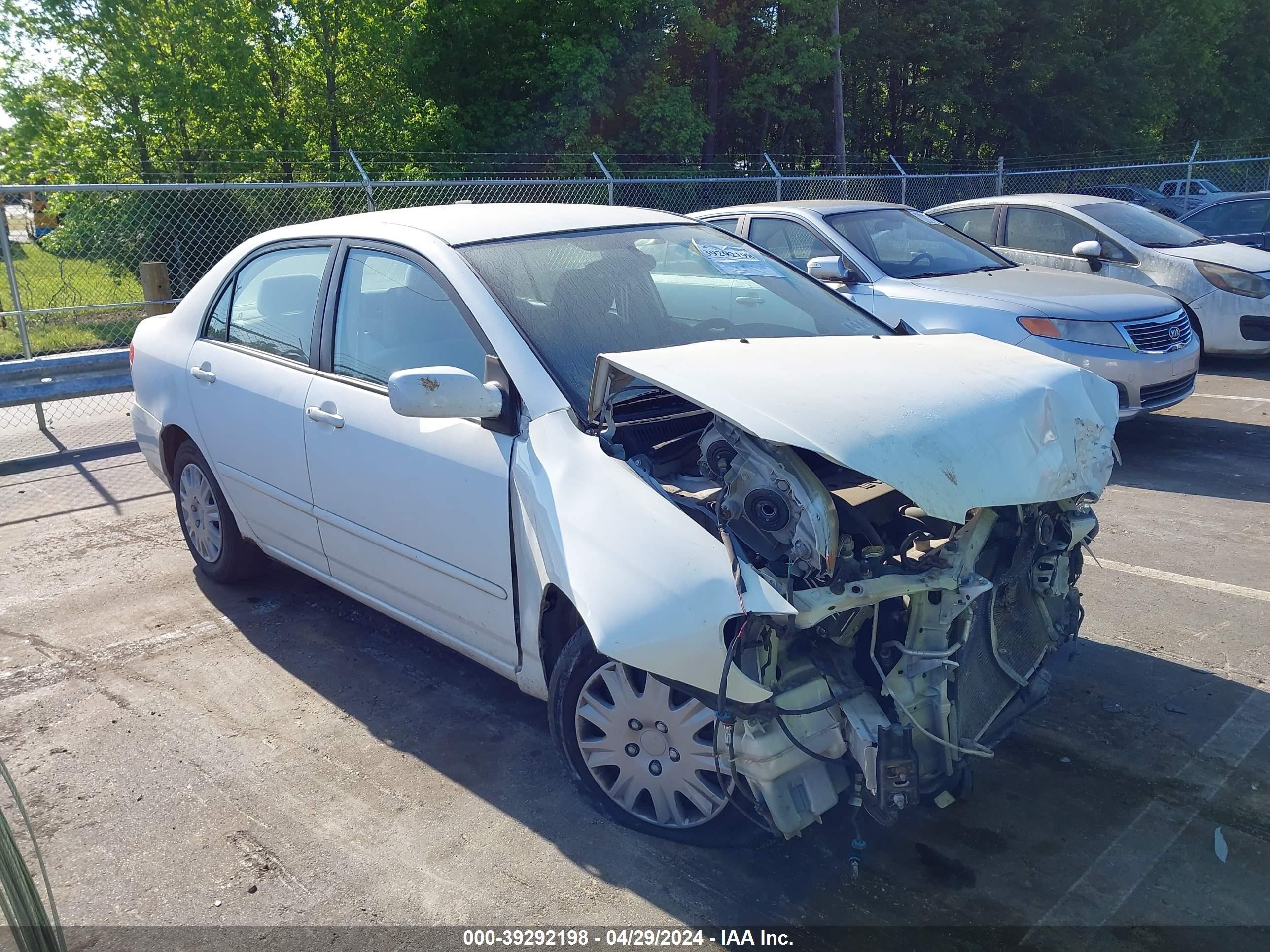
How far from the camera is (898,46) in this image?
89.2 feet

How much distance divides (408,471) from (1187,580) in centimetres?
373

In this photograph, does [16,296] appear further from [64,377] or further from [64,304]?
[64,304]

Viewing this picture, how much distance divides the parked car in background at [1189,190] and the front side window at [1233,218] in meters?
6.90

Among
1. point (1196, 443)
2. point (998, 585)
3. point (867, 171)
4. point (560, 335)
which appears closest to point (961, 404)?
point (998, 585)

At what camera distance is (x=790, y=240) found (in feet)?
25.2

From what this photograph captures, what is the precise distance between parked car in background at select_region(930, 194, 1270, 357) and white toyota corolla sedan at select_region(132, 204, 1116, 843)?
241 inches

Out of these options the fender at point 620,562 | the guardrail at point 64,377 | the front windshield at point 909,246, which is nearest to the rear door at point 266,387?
the fender at point 620,562

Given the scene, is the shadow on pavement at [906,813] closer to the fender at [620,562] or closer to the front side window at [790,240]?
the fender at [620,562]

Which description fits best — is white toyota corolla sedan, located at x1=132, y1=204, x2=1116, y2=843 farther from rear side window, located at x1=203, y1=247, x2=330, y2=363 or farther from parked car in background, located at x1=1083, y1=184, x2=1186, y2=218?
parked car in background, located at x1=1083, y1=184, x2=1186, y2=218

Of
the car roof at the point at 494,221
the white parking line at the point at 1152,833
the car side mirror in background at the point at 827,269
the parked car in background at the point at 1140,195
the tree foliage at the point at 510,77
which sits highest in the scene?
the tree foliage at the point at 510,77

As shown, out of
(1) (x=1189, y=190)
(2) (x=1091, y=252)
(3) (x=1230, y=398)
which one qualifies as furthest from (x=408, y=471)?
(1) (x=1189, y=190)

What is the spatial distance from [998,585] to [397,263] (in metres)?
2.41

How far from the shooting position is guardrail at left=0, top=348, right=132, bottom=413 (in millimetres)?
7723

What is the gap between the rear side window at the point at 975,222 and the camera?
9.69 meters
